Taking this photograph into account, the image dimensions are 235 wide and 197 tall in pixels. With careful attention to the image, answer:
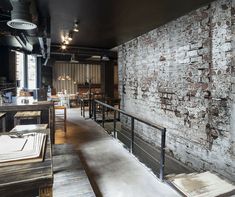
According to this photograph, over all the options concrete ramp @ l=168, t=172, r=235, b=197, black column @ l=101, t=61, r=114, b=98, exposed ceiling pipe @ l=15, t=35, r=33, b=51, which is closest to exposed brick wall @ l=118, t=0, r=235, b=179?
concrete ramp @ l=168, t=172, r=235, b=197

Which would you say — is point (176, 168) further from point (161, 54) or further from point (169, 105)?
point (161, 54)

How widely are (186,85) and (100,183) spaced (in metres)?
2.19

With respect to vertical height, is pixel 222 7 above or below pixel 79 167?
above

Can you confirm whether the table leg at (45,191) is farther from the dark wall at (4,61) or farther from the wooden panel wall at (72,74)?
the wooden panel wall at (72,74)

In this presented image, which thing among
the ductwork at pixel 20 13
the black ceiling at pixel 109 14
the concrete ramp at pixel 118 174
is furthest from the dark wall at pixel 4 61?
the ductwork at pixel 20 13

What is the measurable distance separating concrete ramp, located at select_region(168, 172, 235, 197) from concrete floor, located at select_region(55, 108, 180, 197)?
0.15 m

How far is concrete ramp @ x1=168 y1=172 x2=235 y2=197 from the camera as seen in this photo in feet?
7.53

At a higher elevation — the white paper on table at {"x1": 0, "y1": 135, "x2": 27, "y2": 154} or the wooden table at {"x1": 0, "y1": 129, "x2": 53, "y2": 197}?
the white paper on table at {"x1": 0, "y1": 135, "x2": 27, "y2": 154}

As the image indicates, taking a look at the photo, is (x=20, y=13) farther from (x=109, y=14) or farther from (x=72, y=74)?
(x=72, y=74)

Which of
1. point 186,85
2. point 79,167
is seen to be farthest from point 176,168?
point 79,167

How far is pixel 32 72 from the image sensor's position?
10.3 metres

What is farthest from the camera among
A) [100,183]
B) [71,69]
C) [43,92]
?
[71,69]

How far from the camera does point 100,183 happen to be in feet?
8.45

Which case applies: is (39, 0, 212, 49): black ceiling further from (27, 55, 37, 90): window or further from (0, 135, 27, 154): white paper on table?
(27, 55, 37, 90): window
